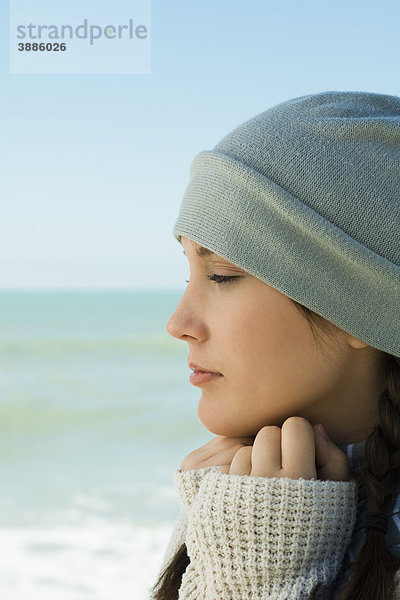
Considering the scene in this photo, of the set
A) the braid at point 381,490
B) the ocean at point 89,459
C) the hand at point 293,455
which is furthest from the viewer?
the ocean at point 89,459

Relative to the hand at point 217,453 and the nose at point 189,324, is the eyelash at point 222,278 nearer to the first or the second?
the nose at point 189,324

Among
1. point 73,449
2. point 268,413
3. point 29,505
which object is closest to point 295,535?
point 268,413

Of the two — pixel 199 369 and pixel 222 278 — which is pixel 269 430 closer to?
pixel 199 369

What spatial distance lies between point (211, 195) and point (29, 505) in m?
7.49

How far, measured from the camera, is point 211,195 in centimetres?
165

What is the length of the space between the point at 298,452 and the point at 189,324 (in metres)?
0.36

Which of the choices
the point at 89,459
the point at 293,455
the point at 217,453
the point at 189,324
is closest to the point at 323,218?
the point at 189,324

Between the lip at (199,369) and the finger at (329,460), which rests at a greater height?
the lip at (199,369)

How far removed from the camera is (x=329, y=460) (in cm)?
149

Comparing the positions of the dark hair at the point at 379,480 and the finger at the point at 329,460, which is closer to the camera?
the dark hair at the point at 379,480

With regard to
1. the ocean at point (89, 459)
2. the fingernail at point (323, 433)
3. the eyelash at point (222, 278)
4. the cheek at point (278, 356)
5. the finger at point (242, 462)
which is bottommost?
the ocean at point (89, 459)

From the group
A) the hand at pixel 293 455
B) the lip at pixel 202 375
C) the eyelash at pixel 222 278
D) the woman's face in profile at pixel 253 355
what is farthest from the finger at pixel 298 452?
the eyelash at pixel 222 278

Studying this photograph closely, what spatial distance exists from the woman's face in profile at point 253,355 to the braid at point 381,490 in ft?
0.35

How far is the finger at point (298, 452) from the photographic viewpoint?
1429 mm
